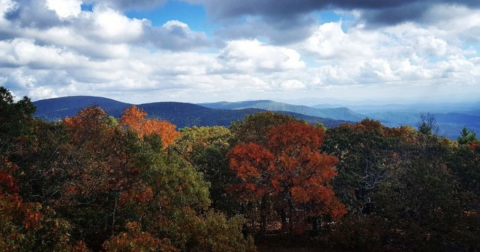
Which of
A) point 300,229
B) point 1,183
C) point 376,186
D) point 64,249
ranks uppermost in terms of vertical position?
point 1,183

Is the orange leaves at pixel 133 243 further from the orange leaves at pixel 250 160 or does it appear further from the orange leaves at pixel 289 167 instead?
the orange leaves at pixel 289 167

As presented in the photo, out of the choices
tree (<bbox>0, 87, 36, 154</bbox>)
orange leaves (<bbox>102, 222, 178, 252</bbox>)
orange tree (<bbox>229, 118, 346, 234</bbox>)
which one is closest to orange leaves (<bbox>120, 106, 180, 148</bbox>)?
orange tree (<bbox>229, 118, 346, 234</bbox>)

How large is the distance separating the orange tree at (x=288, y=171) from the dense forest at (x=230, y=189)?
0.42ft

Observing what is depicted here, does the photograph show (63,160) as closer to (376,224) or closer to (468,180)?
(376,224)

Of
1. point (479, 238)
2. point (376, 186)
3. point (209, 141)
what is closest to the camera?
point (479, 238)

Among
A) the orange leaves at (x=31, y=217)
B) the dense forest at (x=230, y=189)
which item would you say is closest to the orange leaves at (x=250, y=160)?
the dense forest at (x=230, y=189)

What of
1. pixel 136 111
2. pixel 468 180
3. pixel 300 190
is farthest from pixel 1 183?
pixel 136 111

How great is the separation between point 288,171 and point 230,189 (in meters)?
6.34

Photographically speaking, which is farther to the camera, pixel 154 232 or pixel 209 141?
pixel 209 141

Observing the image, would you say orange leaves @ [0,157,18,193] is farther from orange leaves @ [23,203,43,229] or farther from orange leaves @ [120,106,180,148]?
orange leaves @ [120,106,180,148]

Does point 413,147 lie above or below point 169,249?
above

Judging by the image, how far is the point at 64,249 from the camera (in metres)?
15.1

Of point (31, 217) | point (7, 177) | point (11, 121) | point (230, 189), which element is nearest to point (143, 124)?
point (230, 189)

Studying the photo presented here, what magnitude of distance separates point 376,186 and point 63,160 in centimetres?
3404
